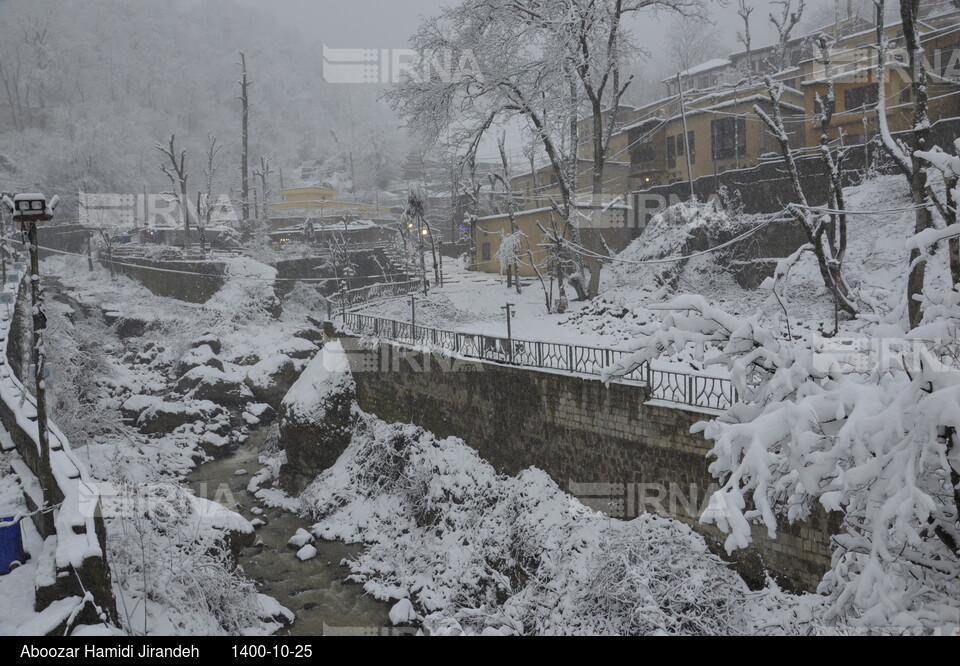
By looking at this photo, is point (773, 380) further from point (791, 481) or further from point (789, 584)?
point (789, 584)

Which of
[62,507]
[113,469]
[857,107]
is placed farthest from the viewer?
[857,107]

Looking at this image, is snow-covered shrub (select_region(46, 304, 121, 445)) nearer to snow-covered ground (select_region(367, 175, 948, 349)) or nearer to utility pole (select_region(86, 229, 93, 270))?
utility pole (select_region(86, 229, 93, 270))

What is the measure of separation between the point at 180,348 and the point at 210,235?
17.2 meters

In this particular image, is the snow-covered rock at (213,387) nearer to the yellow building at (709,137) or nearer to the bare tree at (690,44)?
the yellow building at (709,137)

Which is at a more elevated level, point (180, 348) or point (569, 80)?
point (569, 80)

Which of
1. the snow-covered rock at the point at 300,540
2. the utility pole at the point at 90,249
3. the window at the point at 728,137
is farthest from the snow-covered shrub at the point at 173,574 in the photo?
the utility pole at the point at 90,249

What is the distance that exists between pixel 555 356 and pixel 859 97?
70.4 ft

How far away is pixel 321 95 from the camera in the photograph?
91750 millimetres

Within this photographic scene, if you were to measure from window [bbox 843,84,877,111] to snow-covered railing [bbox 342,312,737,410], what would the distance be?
19.0 m

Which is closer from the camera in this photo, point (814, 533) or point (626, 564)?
point (814, 533)

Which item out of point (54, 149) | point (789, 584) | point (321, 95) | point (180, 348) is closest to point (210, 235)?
point (180, 348)

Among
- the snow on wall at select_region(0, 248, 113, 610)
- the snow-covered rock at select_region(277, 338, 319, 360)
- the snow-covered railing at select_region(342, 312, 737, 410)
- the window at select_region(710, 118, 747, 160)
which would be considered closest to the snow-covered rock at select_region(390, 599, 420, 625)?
the snow on wall at select_region(0, 248, 113, 610)

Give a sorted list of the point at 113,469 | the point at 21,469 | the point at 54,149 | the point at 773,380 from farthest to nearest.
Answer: the point at 54,149
the point at 113,469
the point at 21,469
the point at 773,380

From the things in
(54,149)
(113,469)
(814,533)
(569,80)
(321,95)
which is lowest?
(113,469)
